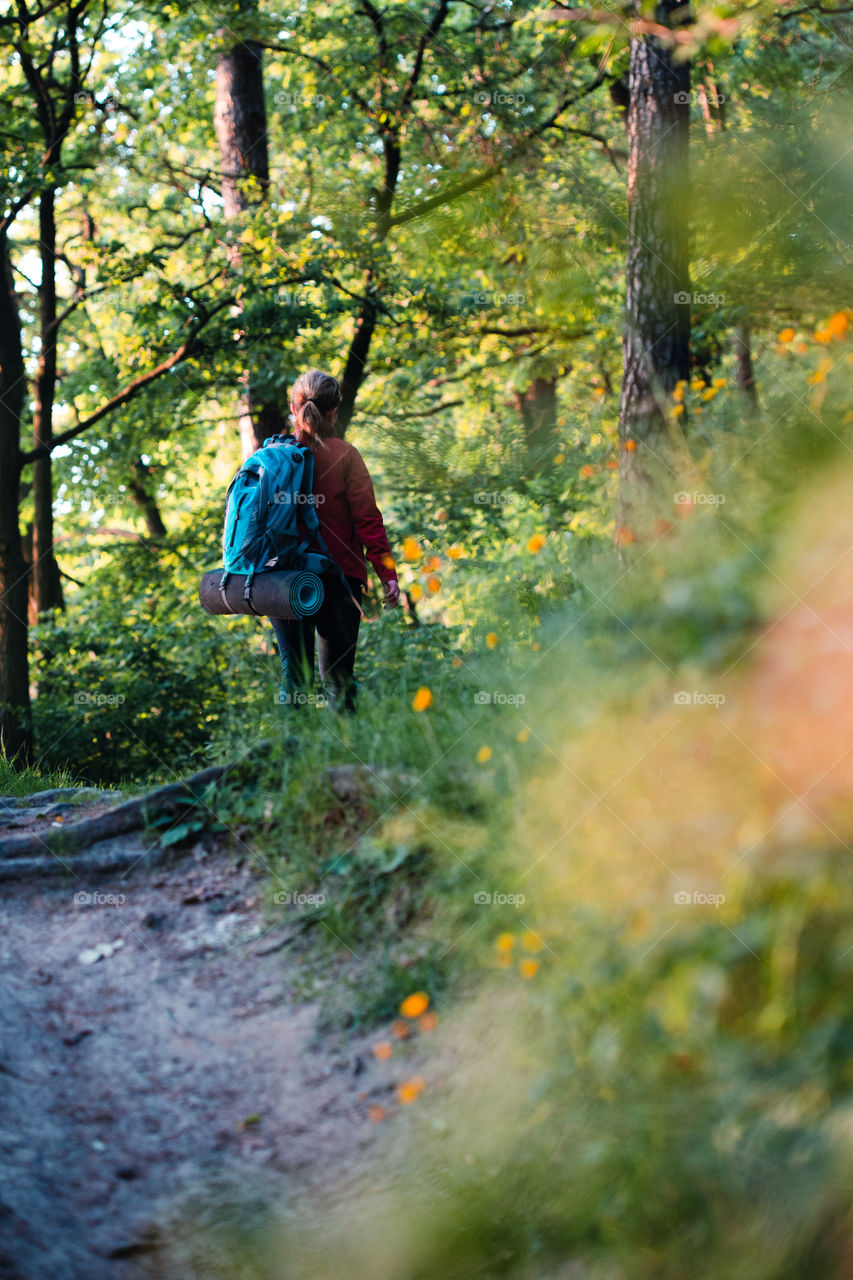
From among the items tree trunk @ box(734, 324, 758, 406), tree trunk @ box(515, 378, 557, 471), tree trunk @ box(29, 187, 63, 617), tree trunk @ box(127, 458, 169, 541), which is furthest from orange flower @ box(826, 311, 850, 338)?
tree trunk @ box(127, 458, 169, 541)

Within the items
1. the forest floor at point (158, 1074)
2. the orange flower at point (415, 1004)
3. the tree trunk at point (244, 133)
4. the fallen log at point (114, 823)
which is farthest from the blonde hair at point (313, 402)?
the tree trunk at point (244, 133)

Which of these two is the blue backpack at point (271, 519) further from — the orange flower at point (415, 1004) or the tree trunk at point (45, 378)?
the tree trunk at point (45, 378)

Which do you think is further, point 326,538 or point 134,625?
point 134,625

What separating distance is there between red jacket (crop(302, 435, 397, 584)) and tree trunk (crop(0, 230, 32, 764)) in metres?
4.90

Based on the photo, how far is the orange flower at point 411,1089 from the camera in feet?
8.75

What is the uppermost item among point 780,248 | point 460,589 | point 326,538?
point 780,248

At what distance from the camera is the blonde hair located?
5.12 meters

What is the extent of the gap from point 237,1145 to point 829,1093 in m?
1.65

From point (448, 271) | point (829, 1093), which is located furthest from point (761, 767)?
point (448, 271)

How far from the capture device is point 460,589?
5.25 meters

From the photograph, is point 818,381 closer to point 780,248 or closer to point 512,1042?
point 512,1042

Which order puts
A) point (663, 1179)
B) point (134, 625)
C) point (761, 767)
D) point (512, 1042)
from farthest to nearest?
point (134, 625)
point (512, 1042)
point (761, 767)
point (663, 1179)

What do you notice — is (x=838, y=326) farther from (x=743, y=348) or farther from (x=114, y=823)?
(x=743, y=348)

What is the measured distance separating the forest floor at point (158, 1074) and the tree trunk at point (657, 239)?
3.49m
